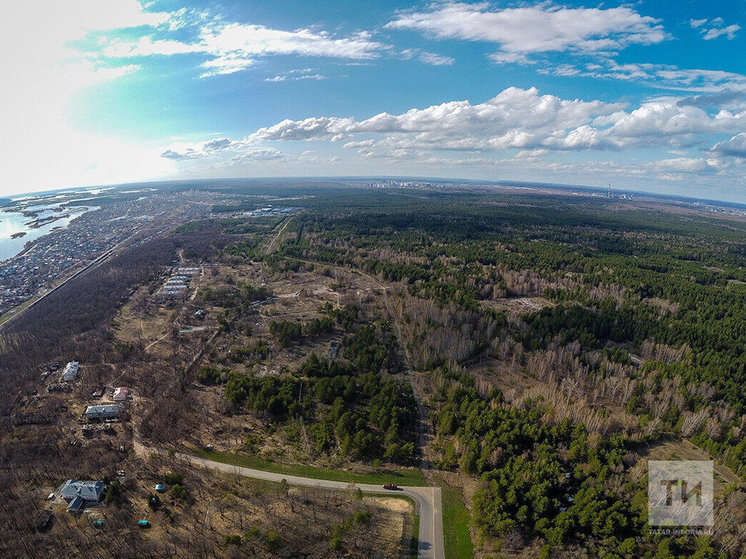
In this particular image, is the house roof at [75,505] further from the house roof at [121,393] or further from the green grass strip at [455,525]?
the green grass strip at [455,525]

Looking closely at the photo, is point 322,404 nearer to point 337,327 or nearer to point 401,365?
point 401,365

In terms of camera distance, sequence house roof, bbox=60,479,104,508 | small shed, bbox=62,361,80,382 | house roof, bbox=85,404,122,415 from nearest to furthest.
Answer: house roof, bbox=60,479,104,508
house roof, bbox=85,404,122,415
small shed, bbox=62,361,80,382

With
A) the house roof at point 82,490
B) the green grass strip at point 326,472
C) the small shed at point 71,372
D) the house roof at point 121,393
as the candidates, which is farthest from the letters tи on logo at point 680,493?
the small shed at point 71,372

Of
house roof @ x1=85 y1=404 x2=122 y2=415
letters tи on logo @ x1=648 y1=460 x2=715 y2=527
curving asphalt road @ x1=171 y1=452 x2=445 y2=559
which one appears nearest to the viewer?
curving asphalt road @ x1=171 y1=452 x2=445 y2=559

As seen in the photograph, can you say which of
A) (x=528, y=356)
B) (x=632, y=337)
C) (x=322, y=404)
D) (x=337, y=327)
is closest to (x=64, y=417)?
(x=322, y=404)

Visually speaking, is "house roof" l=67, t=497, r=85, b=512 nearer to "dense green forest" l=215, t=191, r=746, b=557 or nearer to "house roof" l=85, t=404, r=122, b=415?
"house roof" l=85, t=404, r=122, b=415

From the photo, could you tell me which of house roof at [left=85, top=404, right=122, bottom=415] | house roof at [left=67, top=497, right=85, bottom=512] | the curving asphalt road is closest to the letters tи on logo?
the curving asphalt road
